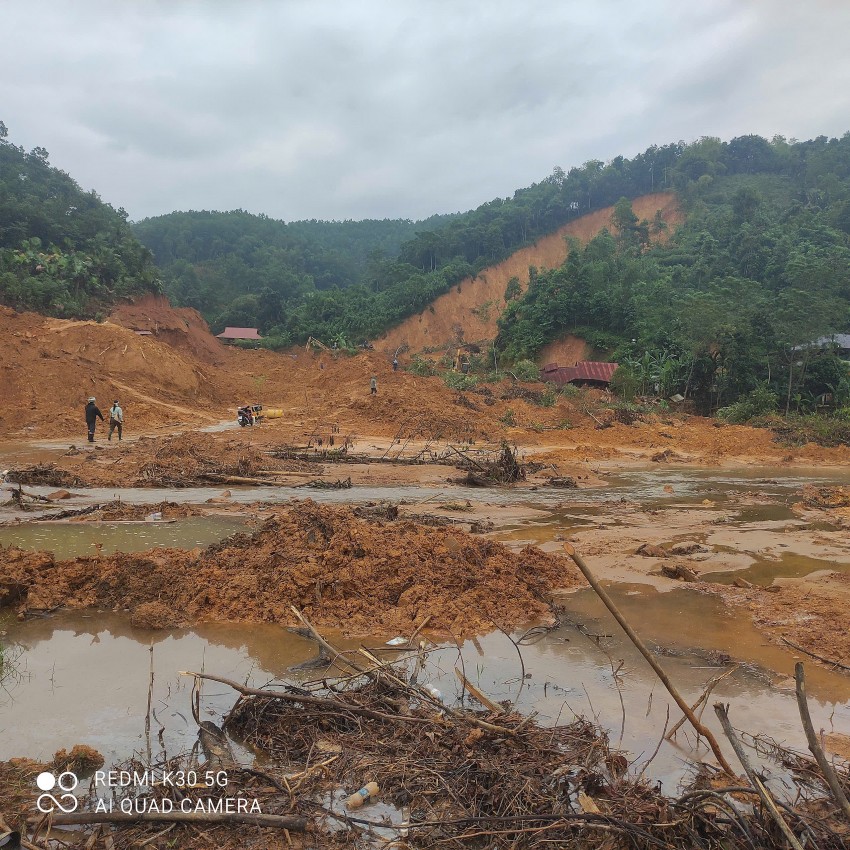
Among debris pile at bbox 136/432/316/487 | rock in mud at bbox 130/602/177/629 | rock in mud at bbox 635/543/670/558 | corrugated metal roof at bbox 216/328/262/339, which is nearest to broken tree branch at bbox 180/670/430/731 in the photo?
rock in mud at bbox 130/602/177/629

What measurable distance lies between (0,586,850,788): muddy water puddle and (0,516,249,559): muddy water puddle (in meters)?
2.43

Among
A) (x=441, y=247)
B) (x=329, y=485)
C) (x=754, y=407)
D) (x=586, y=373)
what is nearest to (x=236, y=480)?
(x=329, y=485)

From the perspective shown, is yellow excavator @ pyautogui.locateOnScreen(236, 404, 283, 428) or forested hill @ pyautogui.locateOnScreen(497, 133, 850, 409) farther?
forested hill @ pyautogui.locateOnScreen(497, 133, 850, 409)

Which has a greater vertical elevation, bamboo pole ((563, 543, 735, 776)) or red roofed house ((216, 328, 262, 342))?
red roofed house ((216, 328, 262, 342))

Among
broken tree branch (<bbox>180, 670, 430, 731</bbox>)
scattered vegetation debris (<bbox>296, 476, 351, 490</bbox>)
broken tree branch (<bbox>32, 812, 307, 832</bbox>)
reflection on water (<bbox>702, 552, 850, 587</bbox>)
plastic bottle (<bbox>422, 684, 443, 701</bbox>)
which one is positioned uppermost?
broken tree branch (<bbox>180, 670, 430, 731</bbox>)

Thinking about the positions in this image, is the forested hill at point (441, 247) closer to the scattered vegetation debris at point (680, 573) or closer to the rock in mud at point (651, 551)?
the rock in mud at point (651, 551)

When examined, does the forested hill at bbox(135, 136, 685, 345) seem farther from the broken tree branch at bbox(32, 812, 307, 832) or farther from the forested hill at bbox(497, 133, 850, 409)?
the broken tree branch at bbox(32, 812, 307, 832)

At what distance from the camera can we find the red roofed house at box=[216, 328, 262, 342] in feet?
170

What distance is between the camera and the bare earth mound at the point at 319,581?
667 centimetres

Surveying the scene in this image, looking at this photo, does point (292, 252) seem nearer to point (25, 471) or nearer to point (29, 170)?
point (29, 170)

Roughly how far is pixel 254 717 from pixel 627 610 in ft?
13.9

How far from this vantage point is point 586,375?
112 feet

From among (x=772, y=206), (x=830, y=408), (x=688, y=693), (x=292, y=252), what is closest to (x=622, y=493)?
(x=688, y=693)

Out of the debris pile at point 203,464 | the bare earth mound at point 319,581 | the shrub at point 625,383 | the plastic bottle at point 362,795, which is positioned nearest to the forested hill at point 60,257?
the debris pile at point 203,464
